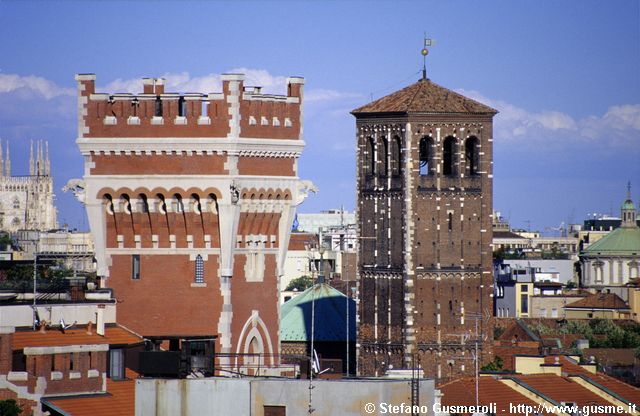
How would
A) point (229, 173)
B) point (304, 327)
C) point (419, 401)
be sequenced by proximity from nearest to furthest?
1. point (419, 401)
2. point (229, 173)
3. point (304, 327)

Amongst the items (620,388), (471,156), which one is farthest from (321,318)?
(620,388)

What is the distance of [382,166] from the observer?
129 metres

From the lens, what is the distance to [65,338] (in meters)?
60.5

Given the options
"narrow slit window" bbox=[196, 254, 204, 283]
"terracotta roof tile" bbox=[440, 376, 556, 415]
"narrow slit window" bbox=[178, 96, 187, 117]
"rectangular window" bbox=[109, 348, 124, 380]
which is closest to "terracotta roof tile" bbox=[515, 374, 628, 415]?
"terracotta roof tile" bbox=[440, 376, 556, 415]

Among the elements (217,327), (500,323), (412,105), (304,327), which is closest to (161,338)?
(217,327)

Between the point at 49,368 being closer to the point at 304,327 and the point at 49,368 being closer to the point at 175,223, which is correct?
the point at 175,223

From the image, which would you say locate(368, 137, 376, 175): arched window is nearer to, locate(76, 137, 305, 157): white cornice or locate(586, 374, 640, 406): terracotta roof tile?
locate(586, 374, 640, 406): terracotta roof tile

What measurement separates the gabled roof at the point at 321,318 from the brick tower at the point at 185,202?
64513 mm

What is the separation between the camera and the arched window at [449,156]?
128375 millimetres

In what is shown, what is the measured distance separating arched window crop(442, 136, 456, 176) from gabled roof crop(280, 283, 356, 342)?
9586 millimetres

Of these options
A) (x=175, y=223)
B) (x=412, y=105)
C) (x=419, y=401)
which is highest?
(x=412, y=105)

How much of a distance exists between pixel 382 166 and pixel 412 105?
411cm

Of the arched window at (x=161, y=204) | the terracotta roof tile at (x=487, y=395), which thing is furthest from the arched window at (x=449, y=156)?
the arched window at (x=161, y=204)

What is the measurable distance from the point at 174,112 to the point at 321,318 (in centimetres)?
7122
